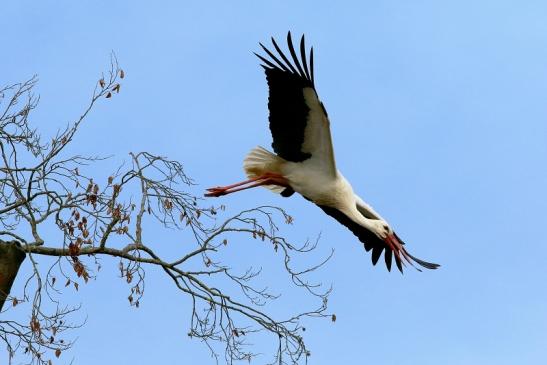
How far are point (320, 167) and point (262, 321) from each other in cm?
175

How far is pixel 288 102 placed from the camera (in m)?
8.97

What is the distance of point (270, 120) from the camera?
30.6ft

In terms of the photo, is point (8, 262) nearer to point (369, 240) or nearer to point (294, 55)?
point (294, 55)

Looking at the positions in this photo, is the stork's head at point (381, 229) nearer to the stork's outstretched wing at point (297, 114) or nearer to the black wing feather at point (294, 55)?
the stork's outstretched wing at point (297, 114)

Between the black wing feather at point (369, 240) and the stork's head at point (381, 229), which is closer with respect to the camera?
the stork's head at point (381, 229)

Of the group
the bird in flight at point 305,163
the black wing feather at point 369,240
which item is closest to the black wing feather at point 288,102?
the bird in flight at point 305,163

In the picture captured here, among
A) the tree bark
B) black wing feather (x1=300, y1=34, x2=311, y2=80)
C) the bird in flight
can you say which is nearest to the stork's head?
the bird in flight

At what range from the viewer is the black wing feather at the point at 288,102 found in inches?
345

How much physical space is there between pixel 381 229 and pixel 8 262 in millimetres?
3889

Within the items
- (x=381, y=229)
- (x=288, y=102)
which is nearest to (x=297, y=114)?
(x=288, y=102)

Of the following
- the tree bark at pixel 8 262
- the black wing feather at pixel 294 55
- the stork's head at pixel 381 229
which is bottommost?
the tree bark at pixel 8 262

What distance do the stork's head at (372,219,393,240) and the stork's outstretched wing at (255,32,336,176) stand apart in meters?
0.91

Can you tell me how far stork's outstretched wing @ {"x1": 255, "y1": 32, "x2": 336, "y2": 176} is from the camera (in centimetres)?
876

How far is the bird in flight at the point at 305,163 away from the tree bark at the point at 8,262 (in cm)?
226
